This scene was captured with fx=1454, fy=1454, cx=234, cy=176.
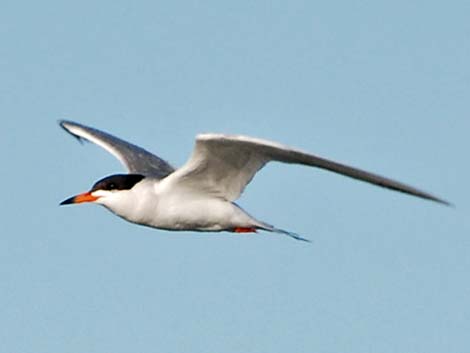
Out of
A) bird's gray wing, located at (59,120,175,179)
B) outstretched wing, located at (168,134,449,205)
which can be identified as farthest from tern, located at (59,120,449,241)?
bird's gray wing, located at (59,120,175,179)

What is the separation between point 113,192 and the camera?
714 inches

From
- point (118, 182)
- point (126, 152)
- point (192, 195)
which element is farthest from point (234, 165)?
point (126, 152)

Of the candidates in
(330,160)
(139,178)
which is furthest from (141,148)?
(330,160)

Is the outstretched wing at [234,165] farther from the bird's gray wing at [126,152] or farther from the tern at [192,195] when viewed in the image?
the bird's gray wing at [126,152]

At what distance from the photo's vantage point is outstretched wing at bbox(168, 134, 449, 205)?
50.0 feet

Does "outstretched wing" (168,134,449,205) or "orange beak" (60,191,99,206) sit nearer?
"outstretched wing" (168,134,449,205)

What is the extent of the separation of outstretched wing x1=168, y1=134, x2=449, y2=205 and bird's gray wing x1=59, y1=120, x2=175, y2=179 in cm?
174

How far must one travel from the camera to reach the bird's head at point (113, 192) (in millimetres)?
18062

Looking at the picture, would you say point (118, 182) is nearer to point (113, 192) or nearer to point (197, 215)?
point (113, 192)

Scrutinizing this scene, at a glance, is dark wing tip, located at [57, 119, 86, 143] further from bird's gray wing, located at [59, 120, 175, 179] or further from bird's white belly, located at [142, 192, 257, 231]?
bird's white belly, located at [142, 192, 257, 231]

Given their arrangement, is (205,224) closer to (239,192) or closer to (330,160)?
(239,192)

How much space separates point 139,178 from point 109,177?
375 mm

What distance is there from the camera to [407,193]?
14961 mm

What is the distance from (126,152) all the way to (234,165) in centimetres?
371
